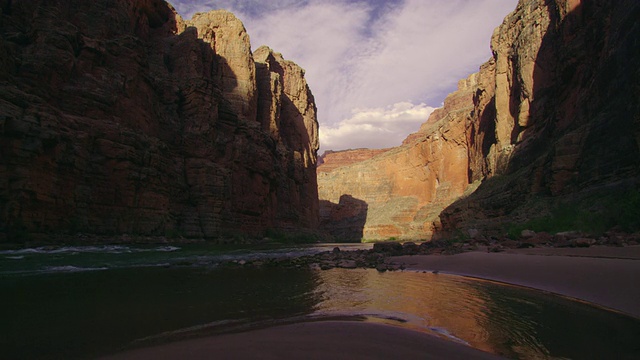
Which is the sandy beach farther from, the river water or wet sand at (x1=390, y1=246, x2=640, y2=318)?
the river water

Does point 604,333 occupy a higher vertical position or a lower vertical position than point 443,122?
lower

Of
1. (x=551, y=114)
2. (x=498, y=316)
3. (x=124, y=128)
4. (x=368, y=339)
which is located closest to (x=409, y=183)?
(x=551, y=114)

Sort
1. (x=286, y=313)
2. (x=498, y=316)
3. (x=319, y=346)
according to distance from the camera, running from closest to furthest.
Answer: (x=319, y=346), (x=498, y=316), (x=286, y=313)

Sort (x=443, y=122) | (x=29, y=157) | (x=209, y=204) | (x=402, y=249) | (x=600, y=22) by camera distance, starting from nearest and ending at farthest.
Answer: (x=402, y=249) → (x=29, y=157) → (x=600, y=22) → (x=209, y=204) → (x=443, y=122)

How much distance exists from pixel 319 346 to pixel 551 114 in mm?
33047

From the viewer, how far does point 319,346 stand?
8.80 feet

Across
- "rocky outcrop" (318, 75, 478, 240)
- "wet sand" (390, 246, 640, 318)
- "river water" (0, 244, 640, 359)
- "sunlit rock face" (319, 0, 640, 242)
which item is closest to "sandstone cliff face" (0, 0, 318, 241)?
"river water" (0, 244, 640, 359)

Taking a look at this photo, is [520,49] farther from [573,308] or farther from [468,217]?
[573,308]

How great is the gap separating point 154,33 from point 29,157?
32426mm

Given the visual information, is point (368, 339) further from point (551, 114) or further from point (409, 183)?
point (409, 183)

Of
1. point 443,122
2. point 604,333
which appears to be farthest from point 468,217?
point 443,122

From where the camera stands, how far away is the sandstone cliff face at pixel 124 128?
723 inches

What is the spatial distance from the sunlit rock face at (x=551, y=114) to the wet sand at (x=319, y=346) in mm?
15022

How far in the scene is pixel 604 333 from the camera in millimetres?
3061
